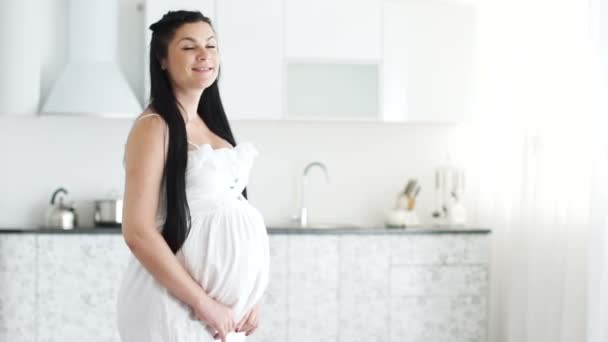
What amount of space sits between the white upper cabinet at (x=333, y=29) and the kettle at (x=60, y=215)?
1528mm

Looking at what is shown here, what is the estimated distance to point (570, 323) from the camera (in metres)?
4.20

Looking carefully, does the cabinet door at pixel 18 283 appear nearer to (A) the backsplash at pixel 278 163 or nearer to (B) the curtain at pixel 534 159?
(A) the backsplash at pixel 278 163

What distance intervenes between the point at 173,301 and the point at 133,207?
0.23 metres

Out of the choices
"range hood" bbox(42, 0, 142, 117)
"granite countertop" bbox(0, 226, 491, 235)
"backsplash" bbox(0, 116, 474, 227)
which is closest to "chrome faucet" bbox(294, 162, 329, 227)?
"backsplash" bbox(0, 116, 474, 227)

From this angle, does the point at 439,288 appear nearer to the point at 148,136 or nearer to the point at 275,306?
the point at 275,306

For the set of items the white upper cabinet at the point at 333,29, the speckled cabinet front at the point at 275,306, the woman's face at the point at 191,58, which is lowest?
the speckled cabinet front at the point at 275,306

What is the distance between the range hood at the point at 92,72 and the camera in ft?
15.5

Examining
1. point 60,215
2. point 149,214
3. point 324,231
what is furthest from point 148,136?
point 60,215

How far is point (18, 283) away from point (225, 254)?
2.95m

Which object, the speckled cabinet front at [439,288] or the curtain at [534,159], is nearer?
the curtain at [534,159]

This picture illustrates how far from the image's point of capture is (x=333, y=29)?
16.3ft

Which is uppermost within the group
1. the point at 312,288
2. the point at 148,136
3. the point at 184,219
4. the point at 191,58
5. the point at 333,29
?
the point at 333,29

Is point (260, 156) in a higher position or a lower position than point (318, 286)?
higher

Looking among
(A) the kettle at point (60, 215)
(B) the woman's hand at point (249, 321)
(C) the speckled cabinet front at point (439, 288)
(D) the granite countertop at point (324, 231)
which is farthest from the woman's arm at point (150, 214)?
(A) the kettle at point (60, 215)
